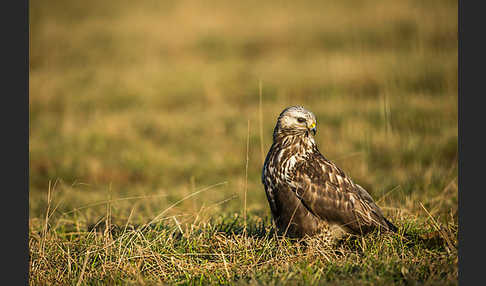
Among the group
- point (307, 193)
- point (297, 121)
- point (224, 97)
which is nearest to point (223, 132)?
point (224, 97)

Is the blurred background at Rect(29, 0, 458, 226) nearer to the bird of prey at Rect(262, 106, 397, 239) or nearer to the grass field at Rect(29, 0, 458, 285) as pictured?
the grass field at Rect(29, 0, 458, 285)

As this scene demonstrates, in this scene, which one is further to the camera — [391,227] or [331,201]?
[391,227]

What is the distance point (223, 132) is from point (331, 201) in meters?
6.13

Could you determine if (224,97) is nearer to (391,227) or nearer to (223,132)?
(223,132)

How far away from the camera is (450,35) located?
503 inches

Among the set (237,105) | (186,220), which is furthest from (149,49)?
(186,220)

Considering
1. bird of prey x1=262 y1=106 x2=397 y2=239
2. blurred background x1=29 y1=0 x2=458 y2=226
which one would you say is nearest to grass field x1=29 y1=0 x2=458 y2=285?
blurred background x1=29 y1=0 x2=458 y2=226

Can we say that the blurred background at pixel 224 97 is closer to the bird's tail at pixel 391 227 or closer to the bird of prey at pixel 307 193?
the bird of prey at pixel 307 193

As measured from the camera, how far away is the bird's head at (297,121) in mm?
4180

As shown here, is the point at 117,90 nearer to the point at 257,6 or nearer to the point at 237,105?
the point at 237,105

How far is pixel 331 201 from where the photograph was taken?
4.15 meters

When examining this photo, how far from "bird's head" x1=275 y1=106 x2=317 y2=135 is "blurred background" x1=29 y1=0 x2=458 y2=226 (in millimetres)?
239

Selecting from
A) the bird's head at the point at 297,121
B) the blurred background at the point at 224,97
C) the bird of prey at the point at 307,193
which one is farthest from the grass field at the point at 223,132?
the bird's head at the point at 297,121

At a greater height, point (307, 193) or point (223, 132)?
point (223, 132)
